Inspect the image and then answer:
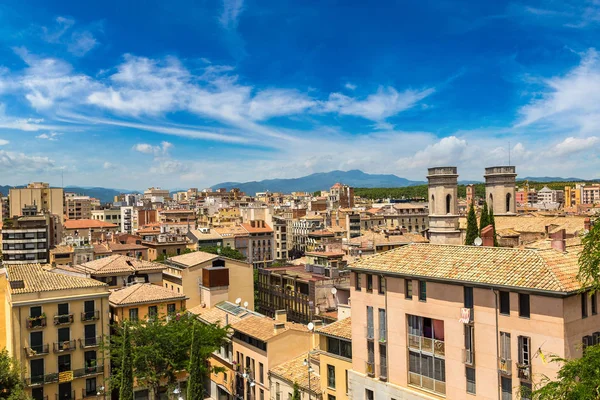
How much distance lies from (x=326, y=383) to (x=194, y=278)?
82.1 feet

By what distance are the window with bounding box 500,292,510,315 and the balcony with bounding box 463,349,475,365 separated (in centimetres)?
254

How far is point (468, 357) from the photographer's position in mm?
24281

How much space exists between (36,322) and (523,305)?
3148 centimetres

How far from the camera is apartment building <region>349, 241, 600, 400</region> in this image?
21.7 meters

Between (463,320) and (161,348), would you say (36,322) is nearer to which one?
(161,348)

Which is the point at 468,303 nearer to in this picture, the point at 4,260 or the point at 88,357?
the point at 88,357

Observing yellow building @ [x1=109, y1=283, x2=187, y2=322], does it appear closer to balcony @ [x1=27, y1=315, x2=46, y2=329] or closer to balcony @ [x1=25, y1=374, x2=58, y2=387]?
balcony @ [x1=27, y1=315, x2=46, y2=329]

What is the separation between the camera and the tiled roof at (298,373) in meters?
33.5

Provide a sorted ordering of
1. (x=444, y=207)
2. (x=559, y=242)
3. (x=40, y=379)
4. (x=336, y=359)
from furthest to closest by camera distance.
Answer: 1. (x=444, y=207)
2. (x=40, y=379)
3. (x=336, y=359)
4. (x=559, y=242)

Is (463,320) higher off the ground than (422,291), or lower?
lower

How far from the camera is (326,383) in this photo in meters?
32.6

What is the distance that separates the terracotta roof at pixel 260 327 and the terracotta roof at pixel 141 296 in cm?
862

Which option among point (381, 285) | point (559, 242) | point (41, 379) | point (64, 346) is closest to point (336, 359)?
point (381, 285)

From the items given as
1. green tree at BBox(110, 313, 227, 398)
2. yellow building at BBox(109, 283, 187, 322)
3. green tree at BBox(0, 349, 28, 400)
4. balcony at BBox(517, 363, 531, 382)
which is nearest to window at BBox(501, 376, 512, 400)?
balcony at BBox(517, 363, 531, 382)
